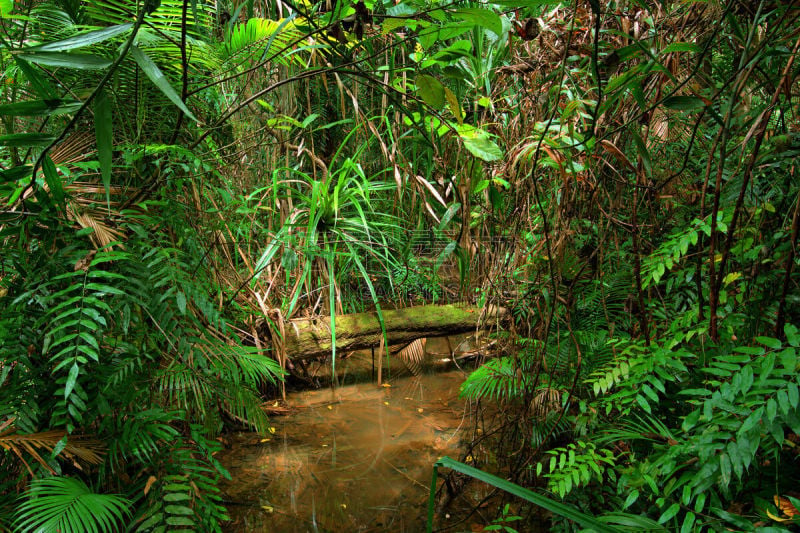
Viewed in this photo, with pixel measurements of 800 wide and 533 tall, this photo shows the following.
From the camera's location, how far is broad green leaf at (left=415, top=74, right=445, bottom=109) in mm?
885

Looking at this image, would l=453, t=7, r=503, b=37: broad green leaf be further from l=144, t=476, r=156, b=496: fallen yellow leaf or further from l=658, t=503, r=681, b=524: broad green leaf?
l=144, t=476, r=156, b=496: fallen yellow leaf

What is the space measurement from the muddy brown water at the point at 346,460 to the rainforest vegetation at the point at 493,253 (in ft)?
0.74

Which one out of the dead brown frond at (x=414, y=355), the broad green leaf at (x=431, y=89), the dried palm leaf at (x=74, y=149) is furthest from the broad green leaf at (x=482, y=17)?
the dead brown frond at (x=414, y=355)

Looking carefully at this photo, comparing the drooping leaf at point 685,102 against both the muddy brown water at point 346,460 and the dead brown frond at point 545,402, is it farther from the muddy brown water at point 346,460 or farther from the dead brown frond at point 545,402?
the muddy brown water at point 346,460

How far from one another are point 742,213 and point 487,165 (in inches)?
30.3

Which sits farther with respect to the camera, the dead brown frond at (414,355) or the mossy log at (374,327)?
the dead brown frond at (414,355)

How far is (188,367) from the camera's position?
1.43 meters

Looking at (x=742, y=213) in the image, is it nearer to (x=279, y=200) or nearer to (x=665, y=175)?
(x=665, y=175)

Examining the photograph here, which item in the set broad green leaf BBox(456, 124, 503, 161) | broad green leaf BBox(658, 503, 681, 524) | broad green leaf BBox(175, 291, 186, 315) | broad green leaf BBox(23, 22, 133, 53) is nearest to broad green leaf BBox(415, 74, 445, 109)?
broad green leaf BBox(456, 124, 503, 161)

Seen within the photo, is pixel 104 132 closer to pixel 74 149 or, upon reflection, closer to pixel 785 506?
pixel 74 149

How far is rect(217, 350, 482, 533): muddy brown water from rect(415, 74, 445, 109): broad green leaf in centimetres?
125

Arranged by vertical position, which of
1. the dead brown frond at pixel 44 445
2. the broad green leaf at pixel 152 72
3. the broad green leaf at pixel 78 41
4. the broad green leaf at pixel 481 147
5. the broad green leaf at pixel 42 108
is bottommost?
the dead brown frond at pixel 44 445

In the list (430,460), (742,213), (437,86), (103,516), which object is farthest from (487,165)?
(103,516)

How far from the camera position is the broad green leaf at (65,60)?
1.58 feet
